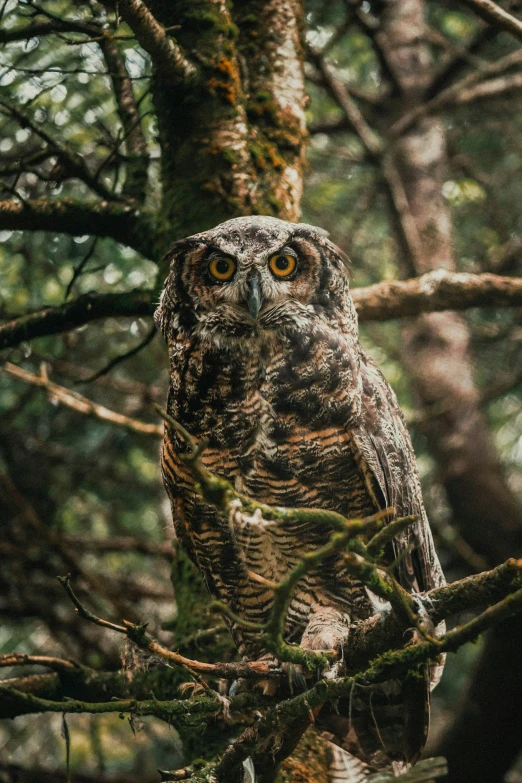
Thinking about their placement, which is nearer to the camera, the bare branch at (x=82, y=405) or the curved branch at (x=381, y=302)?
the curved branch at (x=381, y=302)

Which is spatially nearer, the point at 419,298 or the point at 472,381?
the point at 419,298

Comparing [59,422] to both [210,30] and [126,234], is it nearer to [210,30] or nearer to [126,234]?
[126,234]

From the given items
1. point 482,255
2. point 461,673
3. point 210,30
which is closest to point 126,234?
point 210,30

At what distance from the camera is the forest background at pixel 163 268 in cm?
353

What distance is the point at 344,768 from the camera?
3.15 m

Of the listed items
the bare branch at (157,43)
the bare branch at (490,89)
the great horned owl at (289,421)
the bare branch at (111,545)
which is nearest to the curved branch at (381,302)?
the great horned owl at (289,421)

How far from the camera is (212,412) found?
113 inches

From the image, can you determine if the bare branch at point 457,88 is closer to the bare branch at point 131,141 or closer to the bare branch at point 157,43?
the bare branch at point 131,141

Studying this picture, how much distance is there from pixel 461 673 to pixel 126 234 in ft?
18.9

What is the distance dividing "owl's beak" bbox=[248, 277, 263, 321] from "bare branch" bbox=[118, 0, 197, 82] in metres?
1.02

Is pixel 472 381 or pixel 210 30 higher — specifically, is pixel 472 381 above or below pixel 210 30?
below

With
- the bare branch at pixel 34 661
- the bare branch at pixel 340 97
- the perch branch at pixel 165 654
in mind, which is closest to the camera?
the perch branch at pixel 165 654

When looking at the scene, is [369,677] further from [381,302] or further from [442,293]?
[442,293]

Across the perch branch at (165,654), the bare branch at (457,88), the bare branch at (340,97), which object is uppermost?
the bare branch at (457,88)
